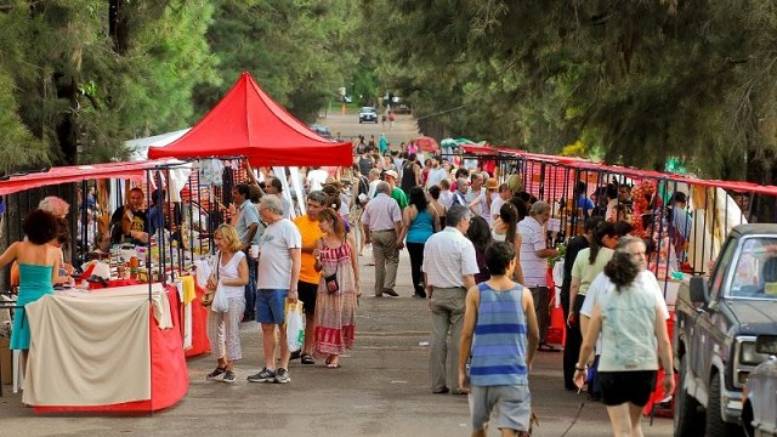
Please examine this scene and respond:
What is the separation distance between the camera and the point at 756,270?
446 inches

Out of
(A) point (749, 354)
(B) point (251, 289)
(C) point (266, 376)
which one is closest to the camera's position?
(A) point (749, 354)

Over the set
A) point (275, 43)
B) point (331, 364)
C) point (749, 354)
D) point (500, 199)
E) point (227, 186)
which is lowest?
point (331, 364)

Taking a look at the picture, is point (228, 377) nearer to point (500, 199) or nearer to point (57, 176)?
point (57, 176)

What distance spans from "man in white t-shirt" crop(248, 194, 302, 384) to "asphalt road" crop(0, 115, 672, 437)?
0.50m

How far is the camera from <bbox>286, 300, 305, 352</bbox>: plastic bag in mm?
15875

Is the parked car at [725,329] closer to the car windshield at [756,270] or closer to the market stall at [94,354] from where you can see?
the car windshield at [756,270]

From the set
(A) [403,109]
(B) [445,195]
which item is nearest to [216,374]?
(B) [445,195]

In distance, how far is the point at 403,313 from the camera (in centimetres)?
2181

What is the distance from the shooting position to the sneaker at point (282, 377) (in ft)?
49.6

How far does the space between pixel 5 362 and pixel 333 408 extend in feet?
11.3

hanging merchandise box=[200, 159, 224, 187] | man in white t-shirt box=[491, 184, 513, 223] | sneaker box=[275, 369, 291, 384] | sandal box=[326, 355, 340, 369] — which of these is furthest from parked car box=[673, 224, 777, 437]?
man in white t-shirt box=[491, 184, 513, 223]

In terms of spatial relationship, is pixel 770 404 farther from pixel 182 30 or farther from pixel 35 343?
pixel 182 30

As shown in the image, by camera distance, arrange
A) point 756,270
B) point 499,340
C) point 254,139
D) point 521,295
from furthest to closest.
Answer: point 254,139 → point 756,270 → point 521,295 → point 499,340

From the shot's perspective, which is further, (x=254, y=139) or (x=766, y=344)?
(x=254, y=139)
